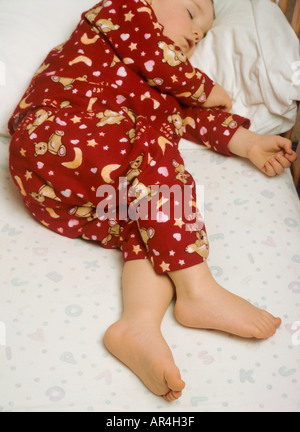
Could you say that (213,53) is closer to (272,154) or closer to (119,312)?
(272,154)

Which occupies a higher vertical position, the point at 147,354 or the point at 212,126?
the point at 212,126

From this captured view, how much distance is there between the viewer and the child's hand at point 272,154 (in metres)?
1.17

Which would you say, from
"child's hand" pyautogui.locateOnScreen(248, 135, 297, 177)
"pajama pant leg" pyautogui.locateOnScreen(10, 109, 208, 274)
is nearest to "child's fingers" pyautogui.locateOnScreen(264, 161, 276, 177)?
"child's hand" pyautogui.locateOnScreen(248, 135, 297, 177)

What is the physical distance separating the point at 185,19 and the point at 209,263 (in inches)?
24.9

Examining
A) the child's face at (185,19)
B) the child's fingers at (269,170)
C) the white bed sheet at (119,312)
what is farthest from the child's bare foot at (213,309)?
the child's face at (185,19)

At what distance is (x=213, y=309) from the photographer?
89 centimetres

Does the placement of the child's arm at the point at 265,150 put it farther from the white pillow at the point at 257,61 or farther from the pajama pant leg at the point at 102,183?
the pajama pant leg at the point at 102,183

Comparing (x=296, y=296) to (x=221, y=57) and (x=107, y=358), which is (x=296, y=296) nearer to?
(x=107, y=358)

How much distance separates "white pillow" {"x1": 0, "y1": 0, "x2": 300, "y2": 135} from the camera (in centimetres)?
124

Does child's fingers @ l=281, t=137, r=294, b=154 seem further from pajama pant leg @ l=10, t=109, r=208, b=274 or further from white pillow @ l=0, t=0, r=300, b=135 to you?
pajama pant leg @ l=10, t=109, r=208, b=274

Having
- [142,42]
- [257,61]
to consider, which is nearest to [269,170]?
[257,61]

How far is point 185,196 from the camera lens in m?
0.97

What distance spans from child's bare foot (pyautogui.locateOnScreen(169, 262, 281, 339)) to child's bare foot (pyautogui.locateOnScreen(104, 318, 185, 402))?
7 centimetres

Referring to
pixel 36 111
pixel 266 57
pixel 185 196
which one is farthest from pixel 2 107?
pixel 266 57
